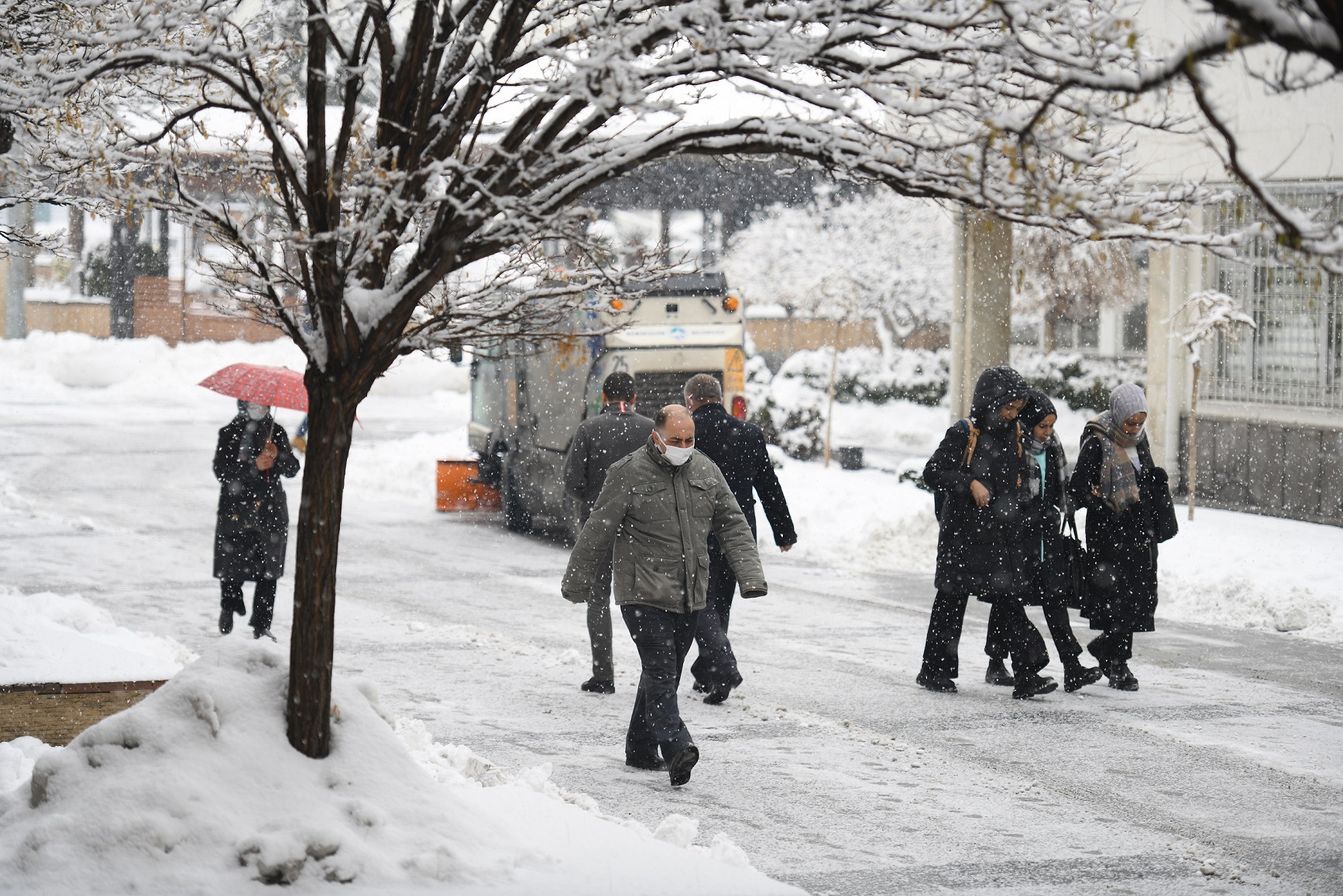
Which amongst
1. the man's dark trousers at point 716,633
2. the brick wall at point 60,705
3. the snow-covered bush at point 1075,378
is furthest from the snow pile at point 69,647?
the snow-covered bush at point 1075,378

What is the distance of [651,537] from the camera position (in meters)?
6.84

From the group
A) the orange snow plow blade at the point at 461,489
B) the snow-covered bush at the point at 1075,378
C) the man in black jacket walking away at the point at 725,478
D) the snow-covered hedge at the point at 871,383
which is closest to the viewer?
the man in black jacket walking away at the point at 725,478

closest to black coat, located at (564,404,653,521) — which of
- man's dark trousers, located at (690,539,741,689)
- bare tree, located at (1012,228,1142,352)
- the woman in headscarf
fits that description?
man's dark trousers, located at (690,539,741,689)

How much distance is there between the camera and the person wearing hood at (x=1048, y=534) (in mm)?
8570

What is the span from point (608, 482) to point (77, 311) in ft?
139

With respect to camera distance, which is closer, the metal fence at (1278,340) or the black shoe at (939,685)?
the black shoe at (939,685)

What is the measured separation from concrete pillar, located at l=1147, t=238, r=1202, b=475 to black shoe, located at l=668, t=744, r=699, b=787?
42.4 ft

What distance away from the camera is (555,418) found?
620 inches

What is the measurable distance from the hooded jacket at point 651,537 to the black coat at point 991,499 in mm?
1898

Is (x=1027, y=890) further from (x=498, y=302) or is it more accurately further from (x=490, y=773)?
(x=498, y=302)

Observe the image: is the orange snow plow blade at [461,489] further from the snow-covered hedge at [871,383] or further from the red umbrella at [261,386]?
the red umbrella at [261,386]

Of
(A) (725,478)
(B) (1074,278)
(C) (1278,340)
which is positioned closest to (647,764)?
(A) (725,478)

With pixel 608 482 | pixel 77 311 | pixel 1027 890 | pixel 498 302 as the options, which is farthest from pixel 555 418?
pixel 77 311

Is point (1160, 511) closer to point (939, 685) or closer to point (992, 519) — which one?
point (992, 519)
